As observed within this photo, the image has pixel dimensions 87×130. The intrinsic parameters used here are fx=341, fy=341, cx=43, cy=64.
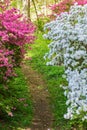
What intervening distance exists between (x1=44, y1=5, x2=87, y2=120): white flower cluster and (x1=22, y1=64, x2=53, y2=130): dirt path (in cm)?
131

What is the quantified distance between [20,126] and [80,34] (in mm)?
2523

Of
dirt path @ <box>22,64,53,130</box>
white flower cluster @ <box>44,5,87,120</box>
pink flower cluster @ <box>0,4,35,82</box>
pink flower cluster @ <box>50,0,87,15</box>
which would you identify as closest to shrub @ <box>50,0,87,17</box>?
pink flower cluster @ <box>50,0,87,15</box>

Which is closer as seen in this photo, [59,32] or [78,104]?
[78,104]

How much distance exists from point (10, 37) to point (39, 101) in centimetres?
222

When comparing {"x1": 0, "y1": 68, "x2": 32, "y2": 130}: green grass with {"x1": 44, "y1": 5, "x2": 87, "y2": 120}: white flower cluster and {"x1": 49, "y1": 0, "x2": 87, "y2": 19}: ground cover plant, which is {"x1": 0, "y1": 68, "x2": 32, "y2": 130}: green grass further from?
{"x1": 49, "y1": 0, "x2": 87, "y2": 19}: ground cover plant

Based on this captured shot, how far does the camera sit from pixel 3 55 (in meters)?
7.18

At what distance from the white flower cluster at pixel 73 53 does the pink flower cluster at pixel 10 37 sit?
84 cm

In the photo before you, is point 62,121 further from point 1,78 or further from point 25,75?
point 25,75

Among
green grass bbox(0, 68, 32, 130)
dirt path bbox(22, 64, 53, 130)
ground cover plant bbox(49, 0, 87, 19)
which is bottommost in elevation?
ground cover plant bbox(49, 0, 87, 19)

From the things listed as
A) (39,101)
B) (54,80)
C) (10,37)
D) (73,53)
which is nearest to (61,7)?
(54,80)

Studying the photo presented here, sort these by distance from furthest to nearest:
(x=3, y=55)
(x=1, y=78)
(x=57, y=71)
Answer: (x=57, y=71)
(x=1, y=78)
(x=3, y=55)

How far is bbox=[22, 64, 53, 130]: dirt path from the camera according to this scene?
25.6 ft

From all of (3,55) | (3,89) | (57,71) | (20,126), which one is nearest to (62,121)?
(20,126)

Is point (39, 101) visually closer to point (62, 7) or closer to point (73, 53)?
point (73, 53)
